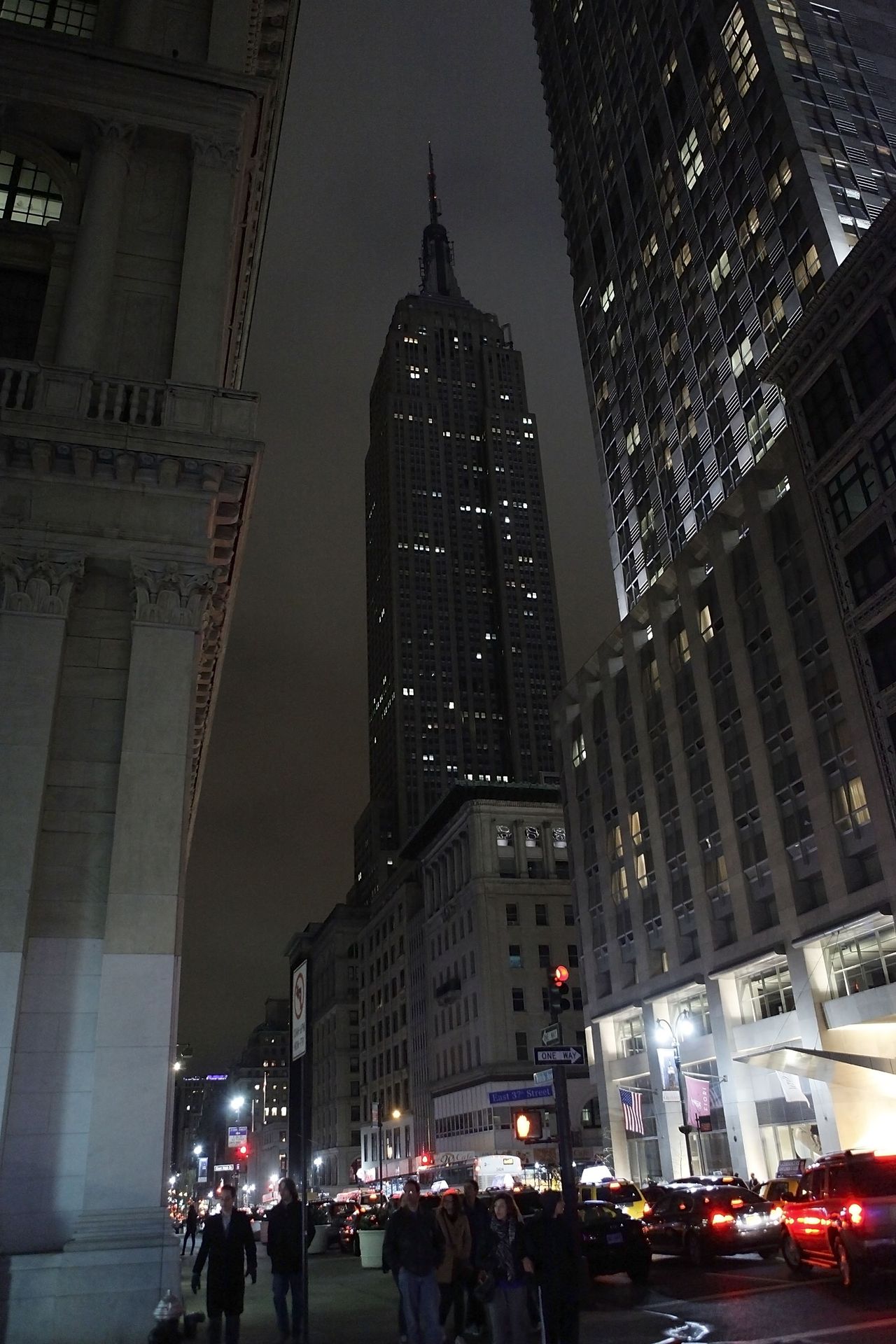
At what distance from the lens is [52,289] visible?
23.1m

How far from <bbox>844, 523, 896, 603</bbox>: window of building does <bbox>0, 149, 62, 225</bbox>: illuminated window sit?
35931mm

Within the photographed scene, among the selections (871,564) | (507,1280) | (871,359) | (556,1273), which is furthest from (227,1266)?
(871,359)

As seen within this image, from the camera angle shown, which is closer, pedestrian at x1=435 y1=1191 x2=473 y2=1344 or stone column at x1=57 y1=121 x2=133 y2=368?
pedestrian at x1=435 y1=1191 x2=473 y2=1344

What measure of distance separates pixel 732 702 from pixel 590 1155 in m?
42.6

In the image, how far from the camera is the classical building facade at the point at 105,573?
49.5 ft

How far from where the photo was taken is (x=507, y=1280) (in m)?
11.2

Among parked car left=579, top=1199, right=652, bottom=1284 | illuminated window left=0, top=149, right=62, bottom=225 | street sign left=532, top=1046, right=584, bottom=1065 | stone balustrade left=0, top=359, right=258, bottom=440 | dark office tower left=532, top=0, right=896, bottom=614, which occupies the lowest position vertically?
parked car left=579, top=1199, right=652, bottom=1284

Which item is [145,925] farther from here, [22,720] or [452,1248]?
[452,1248]

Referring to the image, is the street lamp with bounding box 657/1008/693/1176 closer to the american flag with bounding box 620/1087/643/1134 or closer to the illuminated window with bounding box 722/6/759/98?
the american flag with bounding box 620/1087/643/1134

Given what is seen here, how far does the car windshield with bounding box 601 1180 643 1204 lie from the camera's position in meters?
25.6

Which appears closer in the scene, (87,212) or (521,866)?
(87,212)

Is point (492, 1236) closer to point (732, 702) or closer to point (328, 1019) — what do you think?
point (732, 702)

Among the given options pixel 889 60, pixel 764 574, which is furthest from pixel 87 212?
pixel 889 60

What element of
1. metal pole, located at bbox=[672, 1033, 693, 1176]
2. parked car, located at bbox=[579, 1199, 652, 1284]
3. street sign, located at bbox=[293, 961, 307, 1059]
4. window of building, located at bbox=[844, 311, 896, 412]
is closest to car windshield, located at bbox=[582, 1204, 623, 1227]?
parked car, located at bbox=[579, 1199, 652, 1284]
